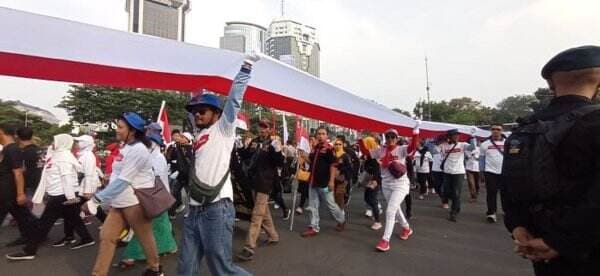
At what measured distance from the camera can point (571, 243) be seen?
1476mm

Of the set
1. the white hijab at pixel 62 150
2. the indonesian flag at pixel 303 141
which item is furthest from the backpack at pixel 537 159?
the indonesian flag at pixel 303 141

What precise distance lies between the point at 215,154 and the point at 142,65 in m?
1.07

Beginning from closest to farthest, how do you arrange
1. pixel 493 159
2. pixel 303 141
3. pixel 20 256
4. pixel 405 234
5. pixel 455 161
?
1. pixel 20 256
2. pixel 405 234
3. pixel 303 141
4. pixel 493 159
5. pixel 455 161

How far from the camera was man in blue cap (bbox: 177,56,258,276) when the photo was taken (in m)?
2.93

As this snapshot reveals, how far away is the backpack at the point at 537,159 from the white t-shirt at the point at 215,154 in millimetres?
1948

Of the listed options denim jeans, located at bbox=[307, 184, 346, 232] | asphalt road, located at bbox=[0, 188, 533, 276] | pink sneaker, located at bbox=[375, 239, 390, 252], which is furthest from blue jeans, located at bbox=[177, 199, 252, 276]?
denim jeans, located at bbox=[307, 184, 346, 232]

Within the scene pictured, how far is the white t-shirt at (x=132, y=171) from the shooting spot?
3.63 metres

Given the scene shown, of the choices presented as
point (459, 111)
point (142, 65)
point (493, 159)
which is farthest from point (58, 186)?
point (459, 111)

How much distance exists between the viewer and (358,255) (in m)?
5.14

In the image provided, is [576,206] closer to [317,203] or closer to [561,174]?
[561,174]

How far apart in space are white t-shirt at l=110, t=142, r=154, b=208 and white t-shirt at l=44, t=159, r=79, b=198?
182 cm

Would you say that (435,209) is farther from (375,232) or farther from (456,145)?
(375,232)

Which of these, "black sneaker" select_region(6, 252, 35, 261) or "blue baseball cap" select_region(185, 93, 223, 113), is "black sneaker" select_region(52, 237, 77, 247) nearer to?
"black sneaker" select_region(6, 252, 35, 261)

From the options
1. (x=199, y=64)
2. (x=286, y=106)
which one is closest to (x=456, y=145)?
(x=286, y=106)
